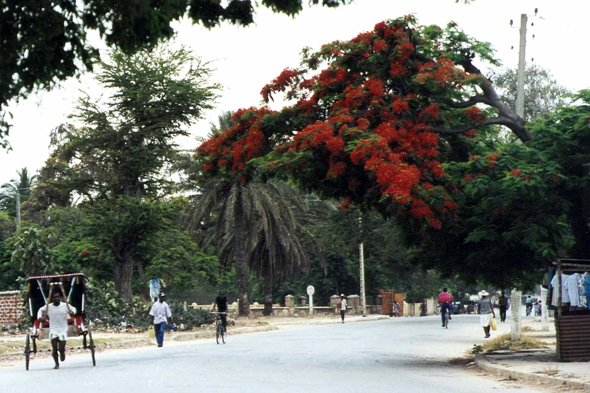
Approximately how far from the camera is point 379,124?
734 inches

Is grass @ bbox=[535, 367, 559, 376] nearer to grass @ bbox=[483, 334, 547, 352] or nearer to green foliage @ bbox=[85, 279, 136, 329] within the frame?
grass @ bbox=[483, 334, 547, 352]

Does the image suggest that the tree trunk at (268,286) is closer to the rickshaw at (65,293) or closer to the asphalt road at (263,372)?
the asphalt road at (263,372)

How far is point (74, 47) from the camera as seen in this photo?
29.0 feet

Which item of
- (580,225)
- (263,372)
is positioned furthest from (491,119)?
(263,372)

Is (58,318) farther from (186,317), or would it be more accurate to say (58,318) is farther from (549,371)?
(186,317)

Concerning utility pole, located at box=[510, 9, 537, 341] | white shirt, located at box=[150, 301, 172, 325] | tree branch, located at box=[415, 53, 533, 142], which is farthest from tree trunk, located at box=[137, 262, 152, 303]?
tree branch, located at box=[415, 53, 533, 142]

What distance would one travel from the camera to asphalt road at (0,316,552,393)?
13.7 meters

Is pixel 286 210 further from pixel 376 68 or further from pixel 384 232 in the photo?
pixel 376 68

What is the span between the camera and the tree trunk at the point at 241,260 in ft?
149

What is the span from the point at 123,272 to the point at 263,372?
27.2m

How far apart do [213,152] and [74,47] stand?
12169mm

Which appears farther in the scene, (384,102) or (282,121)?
(282,121)

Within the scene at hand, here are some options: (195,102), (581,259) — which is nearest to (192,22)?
(581,259)

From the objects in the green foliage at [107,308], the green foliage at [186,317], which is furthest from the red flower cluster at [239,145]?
the green foliage at [186,317]
